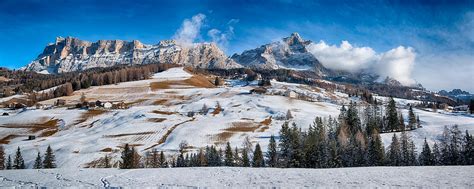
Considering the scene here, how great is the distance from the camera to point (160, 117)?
168m

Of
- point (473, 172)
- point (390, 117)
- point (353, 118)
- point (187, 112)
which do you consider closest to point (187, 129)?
point (187, 112)

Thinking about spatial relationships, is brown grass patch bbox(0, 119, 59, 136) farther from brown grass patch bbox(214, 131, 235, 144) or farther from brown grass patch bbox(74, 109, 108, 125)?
brown grass patch bbox(214, 131, 235, 144)

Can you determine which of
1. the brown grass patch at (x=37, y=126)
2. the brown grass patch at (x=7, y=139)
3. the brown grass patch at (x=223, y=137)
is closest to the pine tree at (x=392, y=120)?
the brown grass patch at (x=223, y=137)

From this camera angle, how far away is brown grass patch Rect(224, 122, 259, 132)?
146250mm

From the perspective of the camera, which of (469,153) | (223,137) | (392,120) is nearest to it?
(469,153)

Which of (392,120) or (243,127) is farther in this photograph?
(243,127)

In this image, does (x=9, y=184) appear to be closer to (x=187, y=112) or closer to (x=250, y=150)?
(x=250, y=150)

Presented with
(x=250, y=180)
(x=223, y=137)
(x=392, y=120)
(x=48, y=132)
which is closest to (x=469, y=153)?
(x=392, y=120)

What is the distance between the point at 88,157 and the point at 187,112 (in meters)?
80.5

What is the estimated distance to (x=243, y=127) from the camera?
15138 centimetres

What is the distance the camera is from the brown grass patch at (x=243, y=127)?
146 meters

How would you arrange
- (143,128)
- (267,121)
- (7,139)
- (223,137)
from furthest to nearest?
1. (267,121)
2. (143,128)
3. (7,139)
4. (223,137)

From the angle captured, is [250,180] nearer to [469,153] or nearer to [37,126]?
[469,153]

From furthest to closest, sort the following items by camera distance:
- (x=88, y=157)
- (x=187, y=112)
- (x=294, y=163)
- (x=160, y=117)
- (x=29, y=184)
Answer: (x=187, y=112)
(x=160, y=117)
(x=88, y=157)
(x=294, y=163)
(x=29, y=184)
